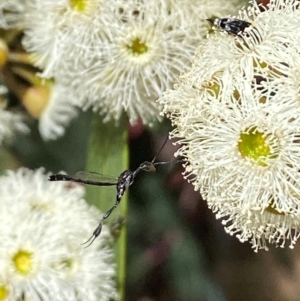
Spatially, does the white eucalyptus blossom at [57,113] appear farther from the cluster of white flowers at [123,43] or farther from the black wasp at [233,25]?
the black wasp at [233,25]

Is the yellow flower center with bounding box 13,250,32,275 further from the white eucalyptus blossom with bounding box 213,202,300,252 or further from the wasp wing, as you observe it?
the white eucalyptus blossom with bounding box 213,202,300,252

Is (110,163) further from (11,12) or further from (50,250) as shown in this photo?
(11,12)

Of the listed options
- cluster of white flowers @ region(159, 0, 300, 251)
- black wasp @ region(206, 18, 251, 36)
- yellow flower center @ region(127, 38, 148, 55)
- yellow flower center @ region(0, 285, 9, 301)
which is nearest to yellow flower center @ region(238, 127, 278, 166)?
cluster of white flowers @ region(159, 0, 300, 251)

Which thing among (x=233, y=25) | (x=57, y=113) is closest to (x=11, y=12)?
(x=57, y=113)

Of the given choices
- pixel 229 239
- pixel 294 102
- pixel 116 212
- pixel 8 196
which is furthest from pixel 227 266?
pixel 294 102

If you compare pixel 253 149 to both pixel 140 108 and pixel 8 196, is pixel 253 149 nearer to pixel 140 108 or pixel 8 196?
pixel 140 108

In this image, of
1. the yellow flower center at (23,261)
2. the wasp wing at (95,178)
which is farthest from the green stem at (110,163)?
the yellow flower center at (23,261)
